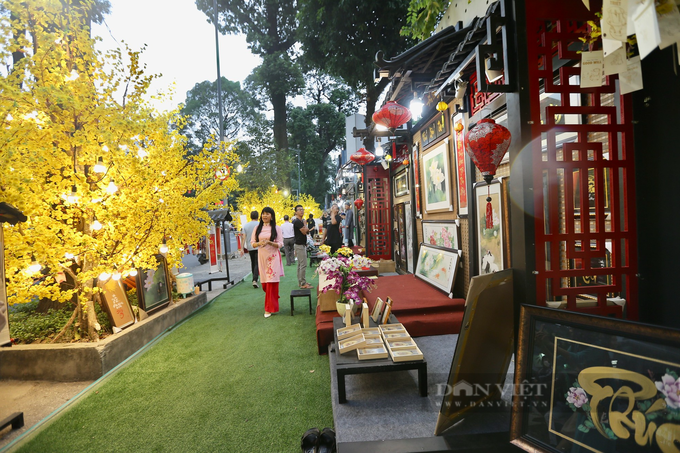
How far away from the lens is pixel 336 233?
9219mm

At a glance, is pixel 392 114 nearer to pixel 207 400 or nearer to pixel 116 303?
pixel 207 400

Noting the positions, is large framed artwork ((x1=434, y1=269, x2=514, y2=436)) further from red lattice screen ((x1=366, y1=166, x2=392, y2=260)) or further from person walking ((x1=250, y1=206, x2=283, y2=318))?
red lattice screen ((x1=366, y1=166, x2=392, y2=260))

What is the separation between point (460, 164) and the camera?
4.62 metres

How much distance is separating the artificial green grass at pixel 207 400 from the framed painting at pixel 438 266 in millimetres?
2168

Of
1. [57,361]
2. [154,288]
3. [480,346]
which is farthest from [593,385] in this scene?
[154,288]

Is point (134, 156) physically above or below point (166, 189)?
above

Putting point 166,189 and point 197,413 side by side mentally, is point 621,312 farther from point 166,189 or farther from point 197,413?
point 166,189

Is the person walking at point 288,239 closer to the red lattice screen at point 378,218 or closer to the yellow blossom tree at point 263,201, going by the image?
the red lattice screen at point 378,218

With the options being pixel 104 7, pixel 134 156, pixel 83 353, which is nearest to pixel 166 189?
pixel 134 156

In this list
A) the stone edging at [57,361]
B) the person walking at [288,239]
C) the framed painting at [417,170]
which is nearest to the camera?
the stone edging at [57,361]

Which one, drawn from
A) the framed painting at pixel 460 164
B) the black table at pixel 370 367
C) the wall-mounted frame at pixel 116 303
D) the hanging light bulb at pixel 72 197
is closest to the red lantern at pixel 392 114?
the framed painting at pixel 460 164

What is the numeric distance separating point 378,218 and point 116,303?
7377 millimetres

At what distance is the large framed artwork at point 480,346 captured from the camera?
1.97 m

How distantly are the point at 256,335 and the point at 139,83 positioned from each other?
3962 mm
